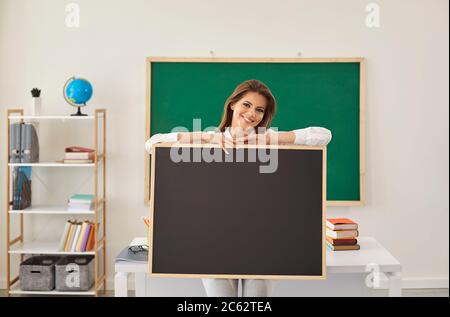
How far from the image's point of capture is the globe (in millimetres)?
3469

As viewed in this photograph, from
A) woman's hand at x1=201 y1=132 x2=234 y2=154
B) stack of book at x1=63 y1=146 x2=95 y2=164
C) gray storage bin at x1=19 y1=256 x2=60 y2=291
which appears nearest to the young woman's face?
woman's hand at x1=201 y1=132 x2=234 y2=154

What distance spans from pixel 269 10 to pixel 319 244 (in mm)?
2764

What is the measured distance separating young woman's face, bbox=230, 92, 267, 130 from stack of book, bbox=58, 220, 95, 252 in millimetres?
1803

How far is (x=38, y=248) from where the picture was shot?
3.55 meters

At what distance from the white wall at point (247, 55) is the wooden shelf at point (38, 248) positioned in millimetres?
173

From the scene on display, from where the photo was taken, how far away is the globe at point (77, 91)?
3.47 meters

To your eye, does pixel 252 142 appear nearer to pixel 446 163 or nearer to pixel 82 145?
pixel 82 145

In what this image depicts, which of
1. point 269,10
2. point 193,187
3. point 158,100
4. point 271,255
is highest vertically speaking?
point 269,10

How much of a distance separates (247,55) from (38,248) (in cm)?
200

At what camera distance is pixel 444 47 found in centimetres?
377

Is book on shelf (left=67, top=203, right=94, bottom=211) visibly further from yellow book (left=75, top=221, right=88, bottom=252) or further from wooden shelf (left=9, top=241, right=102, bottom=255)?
wooden shelf (left=9, top=241, right=102, bottom=255)

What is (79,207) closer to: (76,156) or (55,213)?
(55,213)

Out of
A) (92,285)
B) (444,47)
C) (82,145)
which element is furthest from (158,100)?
(444,47)
